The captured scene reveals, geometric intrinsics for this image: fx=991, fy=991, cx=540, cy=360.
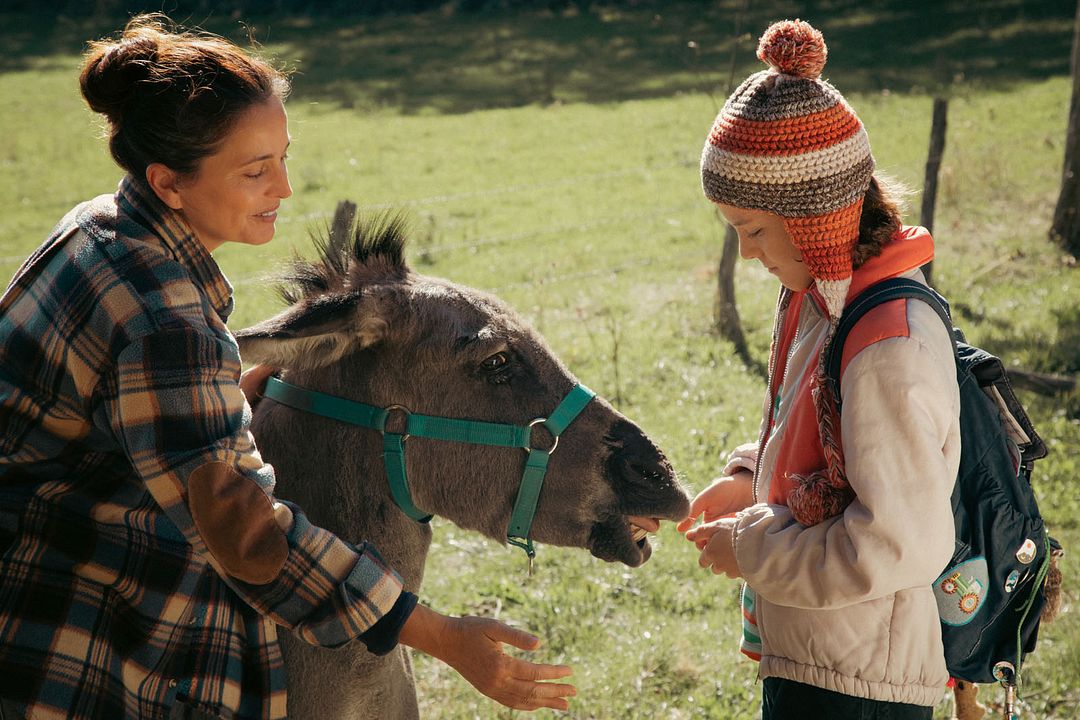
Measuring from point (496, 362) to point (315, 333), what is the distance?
19.1 inches

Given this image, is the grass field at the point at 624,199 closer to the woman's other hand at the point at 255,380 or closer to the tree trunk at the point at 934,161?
the woman's other hand at the point at 255,380

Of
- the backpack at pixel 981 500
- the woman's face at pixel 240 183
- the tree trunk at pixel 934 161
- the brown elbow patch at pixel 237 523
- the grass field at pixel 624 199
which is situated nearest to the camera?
the brown elbow patch at pixel 237 523

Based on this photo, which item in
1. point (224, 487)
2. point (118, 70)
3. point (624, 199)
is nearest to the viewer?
point (224, 487)

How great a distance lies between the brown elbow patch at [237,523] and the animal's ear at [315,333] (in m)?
0.55

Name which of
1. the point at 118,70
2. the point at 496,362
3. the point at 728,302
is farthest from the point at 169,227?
the point at 728,302

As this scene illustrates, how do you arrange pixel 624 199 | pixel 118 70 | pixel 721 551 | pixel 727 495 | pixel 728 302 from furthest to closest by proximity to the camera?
pixel 624 199
pixel 728 302
pixel 727 495
pixel 721 551
pixel 118 70

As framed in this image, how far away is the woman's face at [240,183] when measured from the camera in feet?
6.55

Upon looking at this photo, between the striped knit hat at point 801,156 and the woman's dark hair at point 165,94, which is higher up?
the woman's dark hair at point 165,94

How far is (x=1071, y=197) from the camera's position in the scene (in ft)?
33.2

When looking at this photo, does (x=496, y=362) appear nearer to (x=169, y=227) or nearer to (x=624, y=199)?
(x=169, y=227)

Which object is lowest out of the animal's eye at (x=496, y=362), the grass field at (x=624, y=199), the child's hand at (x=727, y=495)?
the grass field at (x=624, y=199)

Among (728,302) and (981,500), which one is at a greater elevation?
(981,500)

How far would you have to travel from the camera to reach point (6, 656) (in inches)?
78.5

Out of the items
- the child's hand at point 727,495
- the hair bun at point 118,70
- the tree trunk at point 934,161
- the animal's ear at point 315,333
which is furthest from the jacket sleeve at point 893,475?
the tree trunk at point 934,161
